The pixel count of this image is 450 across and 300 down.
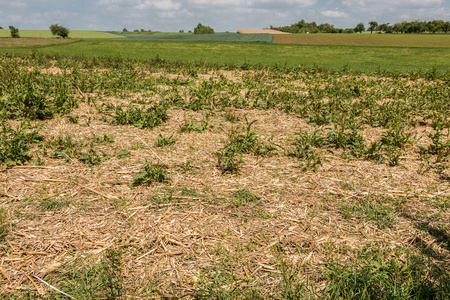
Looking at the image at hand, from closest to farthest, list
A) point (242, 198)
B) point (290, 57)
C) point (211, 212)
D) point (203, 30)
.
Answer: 1. point (211, 212)
2. point (242, 198)
3. point (290, 57)
4. point (203, 30)

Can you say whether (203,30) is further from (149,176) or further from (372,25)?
(149,176)

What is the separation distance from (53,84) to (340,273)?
9813 mm

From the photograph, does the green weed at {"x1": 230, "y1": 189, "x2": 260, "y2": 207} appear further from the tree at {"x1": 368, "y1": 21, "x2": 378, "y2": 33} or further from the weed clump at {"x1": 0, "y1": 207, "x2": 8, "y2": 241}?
the tree at {"x1": 368, "y1": 21, "x2": 378, "y2": 33}

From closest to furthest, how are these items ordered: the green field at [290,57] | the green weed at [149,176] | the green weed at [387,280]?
the green weed at [387,280], the green weed at [149,176], the green field at [290,57]

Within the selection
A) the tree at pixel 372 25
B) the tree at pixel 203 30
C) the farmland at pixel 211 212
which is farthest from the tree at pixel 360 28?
the farmland at pixel 211 212

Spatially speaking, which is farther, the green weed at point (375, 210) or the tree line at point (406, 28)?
the tree line at point (406, 28)

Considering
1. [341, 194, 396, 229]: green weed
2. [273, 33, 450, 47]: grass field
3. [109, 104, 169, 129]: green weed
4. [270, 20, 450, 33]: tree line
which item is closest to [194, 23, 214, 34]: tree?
[270, 20, 450, 33]: tree line

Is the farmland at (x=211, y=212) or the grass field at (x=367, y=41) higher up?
the grass field at (x=367, y=41)

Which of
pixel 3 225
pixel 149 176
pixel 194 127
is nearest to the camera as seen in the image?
pixel 3 225

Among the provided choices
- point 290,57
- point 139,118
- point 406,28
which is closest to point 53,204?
point 139,118

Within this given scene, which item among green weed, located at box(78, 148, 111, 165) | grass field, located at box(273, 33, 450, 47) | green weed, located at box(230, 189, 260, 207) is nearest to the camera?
green weed, located at box(230, 189, 260, 207)

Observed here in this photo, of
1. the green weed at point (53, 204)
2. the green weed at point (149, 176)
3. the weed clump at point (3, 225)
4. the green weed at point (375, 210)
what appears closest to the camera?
the weed clump at point (3, 225)

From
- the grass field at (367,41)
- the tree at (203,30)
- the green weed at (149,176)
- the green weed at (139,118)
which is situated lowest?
the green weed at (149,176)

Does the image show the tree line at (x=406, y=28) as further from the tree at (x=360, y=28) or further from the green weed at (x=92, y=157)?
the green weed at (x=92, y=157)
